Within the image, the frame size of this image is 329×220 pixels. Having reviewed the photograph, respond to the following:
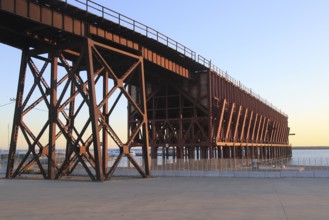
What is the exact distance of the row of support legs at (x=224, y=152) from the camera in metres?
54.4

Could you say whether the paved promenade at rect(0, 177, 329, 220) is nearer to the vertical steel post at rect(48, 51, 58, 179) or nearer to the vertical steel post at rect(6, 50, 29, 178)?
the vertical steel post at rect(48, 51, 58, 179)

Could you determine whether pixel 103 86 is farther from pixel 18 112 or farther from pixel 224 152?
pixel 224 152

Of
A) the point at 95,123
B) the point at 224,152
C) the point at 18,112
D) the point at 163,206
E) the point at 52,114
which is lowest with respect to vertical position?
the point at 163,206

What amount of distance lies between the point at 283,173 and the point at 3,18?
76.6 ft

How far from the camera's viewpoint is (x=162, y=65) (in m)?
40.7

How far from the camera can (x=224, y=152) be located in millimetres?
59500

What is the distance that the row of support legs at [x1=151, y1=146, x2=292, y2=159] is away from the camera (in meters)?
54.4

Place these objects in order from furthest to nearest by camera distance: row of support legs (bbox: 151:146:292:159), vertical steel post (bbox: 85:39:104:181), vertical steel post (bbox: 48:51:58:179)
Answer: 1. row of support legs (bbox: 151:146:292:159)
2. vertical steel post (bbox: 48:51:58:179)
3. vertical steel post (bbox: 85:39:104:181)

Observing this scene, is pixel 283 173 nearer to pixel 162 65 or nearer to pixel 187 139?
pixel 162 65

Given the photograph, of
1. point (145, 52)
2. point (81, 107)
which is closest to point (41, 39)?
point (81, 107)

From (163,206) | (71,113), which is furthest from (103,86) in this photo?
(163,206)

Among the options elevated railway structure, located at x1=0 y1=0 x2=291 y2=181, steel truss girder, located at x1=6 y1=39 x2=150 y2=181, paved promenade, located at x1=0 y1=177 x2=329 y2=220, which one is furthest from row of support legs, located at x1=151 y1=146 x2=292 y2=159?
paved promenade, located at x1=0 y1=177 x2=329 y2=220

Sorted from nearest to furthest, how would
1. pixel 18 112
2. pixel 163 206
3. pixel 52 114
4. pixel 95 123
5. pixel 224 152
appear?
pixel 163 206, pixel 95 123, pixel 52 114, pixel 18 112, pixel 224 152

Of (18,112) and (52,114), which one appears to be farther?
(18,112)
